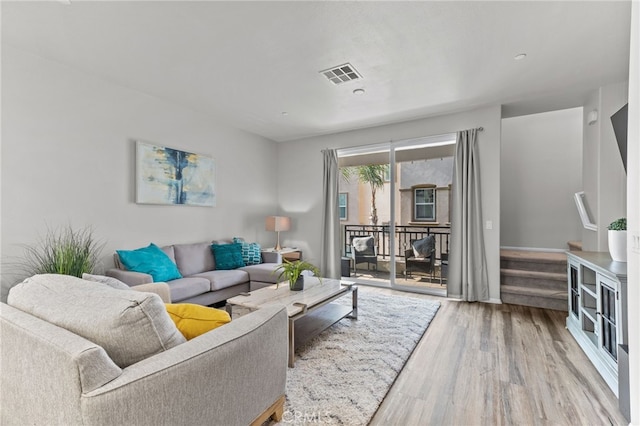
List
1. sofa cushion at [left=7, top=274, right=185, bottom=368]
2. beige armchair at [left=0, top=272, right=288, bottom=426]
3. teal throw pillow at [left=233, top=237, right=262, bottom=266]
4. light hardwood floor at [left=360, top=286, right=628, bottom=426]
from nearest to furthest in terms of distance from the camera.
→ beige armchair at [left=0, top=272, right=288, bottom=426]
sofa cushion at [left=7, top=274, right=185, bottom=368]
light hardwood floor at [left=360, top=286, right=628, bottom=426]
teal throw pillow at [left=233, top=237, right=262, bottom=266]

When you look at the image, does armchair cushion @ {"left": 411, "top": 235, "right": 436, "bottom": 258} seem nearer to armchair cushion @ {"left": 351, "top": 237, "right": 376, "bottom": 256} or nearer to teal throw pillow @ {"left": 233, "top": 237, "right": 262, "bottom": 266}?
armchair cushion @ {"left": 351, "top": 237, "right": 376, "bottom": 256}

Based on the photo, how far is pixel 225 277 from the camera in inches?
144

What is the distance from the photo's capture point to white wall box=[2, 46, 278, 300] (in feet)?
8.64

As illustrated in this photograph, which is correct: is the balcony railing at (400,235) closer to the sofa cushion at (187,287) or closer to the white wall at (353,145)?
the white wall at (353,145)

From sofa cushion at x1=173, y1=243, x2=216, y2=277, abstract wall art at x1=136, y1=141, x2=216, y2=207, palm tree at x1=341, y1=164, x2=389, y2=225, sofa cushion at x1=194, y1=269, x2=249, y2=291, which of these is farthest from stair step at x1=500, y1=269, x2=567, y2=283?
abstract wall art at x1=136, y1=141, x2=216, y2=207

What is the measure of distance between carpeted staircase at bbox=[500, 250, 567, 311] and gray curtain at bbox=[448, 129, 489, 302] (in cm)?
33

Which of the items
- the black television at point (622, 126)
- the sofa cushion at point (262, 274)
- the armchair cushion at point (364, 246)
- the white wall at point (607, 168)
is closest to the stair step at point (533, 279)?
the white wall at point (607, 168)

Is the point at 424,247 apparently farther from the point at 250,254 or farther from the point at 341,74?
the point at 341,74

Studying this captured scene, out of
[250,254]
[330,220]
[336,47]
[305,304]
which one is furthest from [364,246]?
[336,47]

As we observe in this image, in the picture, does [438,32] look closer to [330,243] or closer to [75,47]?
[75,47]

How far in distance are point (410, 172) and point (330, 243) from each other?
1.89m

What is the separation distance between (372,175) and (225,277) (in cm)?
324

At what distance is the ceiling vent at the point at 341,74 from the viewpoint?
2938 mm

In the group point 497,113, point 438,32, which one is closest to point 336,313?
point 438,32
